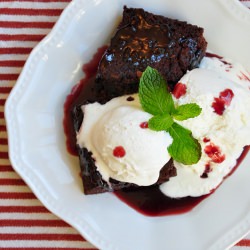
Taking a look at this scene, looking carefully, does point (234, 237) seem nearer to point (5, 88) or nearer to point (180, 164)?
point (180, 164)

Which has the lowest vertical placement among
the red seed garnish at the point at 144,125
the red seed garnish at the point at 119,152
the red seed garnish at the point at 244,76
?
the red seed garnish at the point at 119,152

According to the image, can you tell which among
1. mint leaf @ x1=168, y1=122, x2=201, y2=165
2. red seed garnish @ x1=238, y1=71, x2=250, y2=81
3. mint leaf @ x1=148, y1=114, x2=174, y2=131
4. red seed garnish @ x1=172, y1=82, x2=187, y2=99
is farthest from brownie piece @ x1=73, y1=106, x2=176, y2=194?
red seed garnish @ x1=238, y1=71, x2=250, y2=81

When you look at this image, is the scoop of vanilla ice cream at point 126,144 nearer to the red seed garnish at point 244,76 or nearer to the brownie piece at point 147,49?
the brownie piece at point 147,49

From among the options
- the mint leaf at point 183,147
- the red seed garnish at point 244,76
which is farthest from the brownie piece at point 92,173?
the red seed garnish at point 244,76

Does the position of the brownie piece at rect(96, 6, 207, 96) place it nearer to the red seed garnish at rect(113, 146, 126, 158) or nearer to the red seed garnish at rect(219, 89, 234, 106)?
the red seed garnish at rect(219, 89, 234, 106)

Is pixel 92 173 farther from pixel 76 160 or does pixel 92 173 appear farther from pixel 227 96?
pixel 227 96

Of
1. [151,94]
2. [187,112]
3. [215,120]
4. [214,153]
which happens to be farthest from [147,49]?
[214,153]
